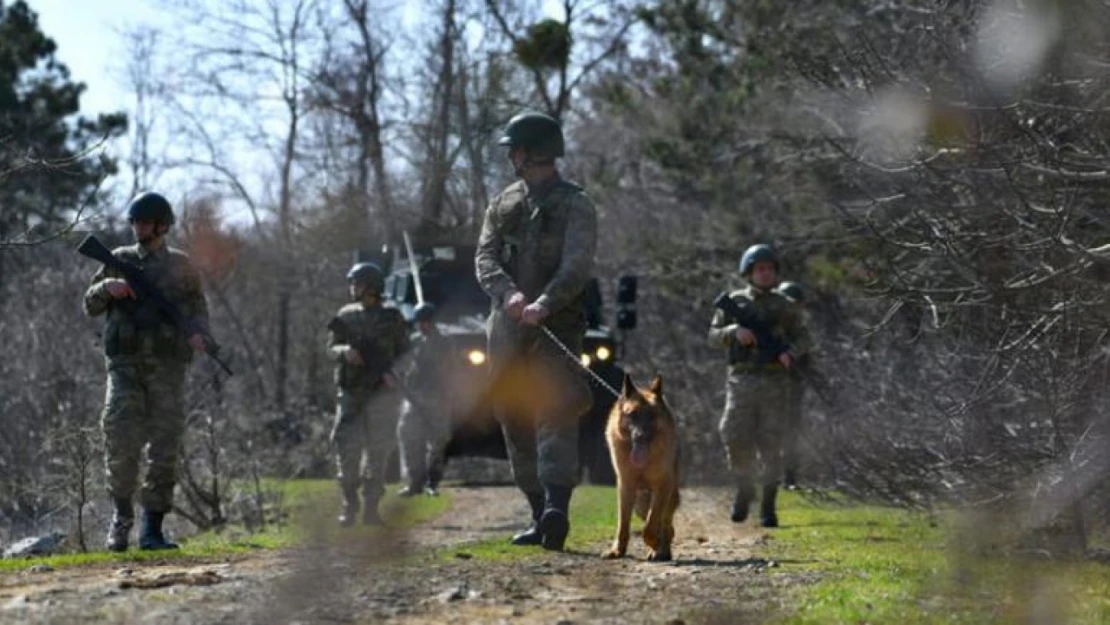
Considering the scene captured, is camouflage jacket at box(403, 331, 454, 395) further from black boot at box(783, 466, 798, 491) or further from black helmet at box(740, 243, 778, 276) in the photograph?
black helmet at box(740, 243, 778, 276)

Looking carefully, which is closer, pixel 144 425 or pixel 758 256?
pixel 144 425

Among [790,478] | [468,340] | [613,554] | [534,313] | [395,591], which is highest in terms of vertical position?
[468,340]

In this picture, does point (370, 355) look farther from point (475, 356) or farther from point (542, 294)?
point (475, 356)

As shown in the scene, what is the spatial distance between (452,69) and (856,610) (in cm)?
2504

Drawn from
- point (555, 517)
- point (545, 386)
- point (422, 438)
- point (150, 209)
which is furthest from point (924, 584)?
point (422, 438)

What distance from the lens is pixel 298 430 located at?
1308 inches

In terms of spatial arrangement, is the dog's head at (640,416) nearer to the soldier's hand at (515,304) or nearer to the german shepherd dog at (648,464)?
the german shepherd dog at (648,464)

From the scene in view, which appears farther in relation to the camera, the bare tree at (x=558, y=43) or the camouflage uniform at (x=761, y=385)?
the bare tree at (x=558, y=43)

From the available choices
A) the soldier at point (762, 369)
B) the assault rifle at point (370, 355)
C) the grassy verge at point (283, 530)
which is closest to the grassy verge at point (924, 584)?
the soldier at point (762, 369)

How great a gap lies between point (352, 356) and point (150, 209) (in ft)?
13.2

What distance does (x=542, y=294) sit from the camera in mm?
11586

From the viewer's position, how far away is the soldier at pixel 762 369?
15.8 meters

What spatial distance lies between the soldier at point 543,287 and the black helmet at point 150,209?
79.2 inches

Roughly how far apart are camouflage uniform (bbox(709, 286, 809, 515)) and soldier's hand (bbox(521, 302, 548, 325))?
4547 millimetres
